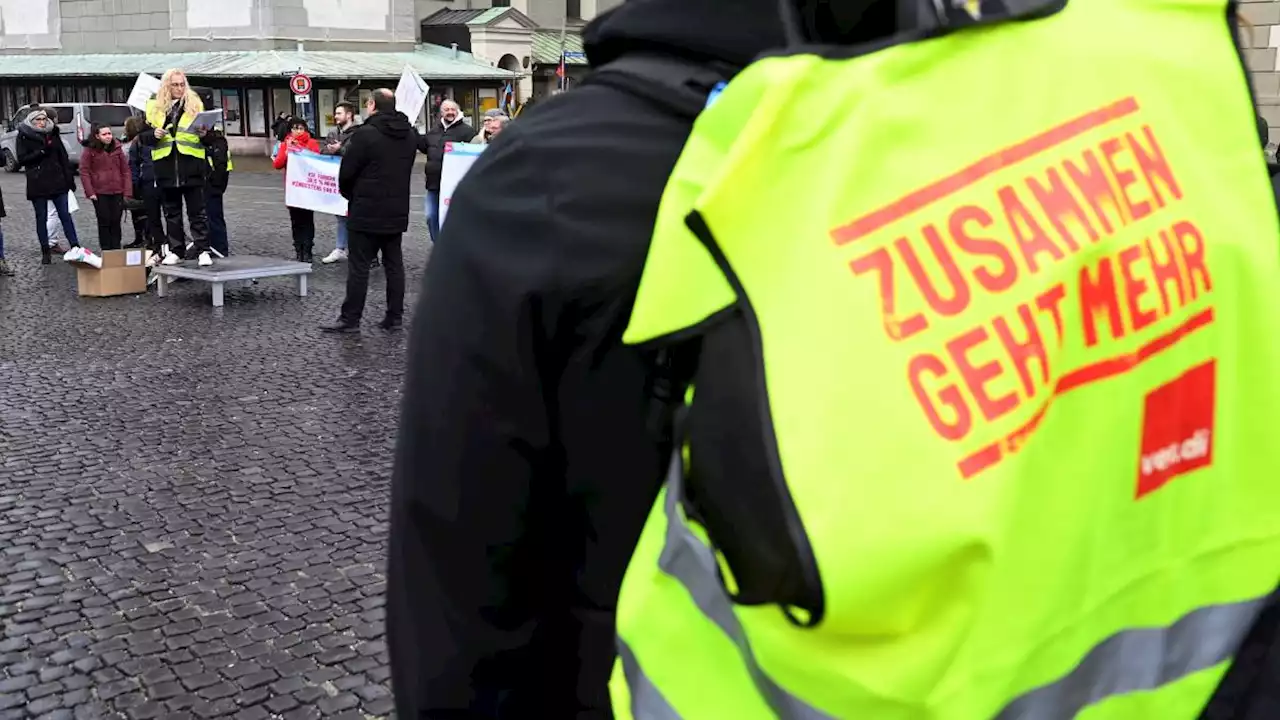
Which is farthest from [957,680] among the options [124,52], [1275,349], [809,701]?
[124,52]

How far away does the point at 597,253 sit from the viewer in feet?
3.55

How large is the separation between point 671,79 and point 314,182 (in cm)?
1255

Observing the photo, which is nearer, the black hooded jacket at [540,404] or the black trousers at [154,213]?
the black hooded jacket at [540,404]

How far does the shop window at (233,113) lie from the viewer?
113 feet

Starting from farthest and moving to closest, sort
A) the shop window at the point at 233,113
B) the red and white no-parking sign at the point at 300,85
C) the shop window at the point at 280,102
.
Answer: the shop window at the point at 233,113
the shop window at the point at 280,102
the red and white no-parking sign at the point at 300,85

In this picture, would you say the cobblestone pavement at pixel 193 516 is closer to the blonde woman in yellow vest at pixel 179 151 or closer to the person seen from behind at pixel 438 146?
the blonde woman in yellow vest at pixel 179 151

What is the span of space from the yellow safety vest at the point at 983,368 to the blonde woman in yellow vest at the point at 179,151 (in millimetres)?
11385

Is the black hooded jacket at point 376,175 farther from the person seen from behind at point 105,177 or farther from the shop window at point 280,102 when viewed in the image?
the shop window at point 280,102

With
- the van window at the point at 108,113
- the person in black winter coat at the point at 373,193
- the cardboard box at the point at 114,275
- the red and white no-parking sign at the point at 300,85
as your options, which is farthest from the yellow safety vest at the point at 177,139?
the red and white no-parking sign at the point at 300,85

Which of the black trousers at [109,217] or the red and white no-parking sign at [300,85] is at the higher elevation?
the red and white no-parking sign at [300,85]

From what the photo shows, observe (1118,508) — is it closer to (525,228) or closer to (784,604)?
(784,604)

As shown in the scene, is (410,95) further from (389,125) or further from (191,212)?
(389,125)

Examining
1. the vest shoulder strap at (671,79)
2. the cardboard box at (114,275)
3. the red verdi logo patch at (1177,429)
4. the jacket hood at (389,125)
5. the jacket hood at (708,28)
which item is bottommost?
the cardboard box at (114,275)

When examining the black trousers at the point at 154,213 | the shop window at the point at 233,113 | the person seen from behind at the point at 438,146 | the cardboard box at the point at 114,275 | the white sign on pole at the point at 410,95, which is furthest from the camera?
the shop window at the point at 233,113
